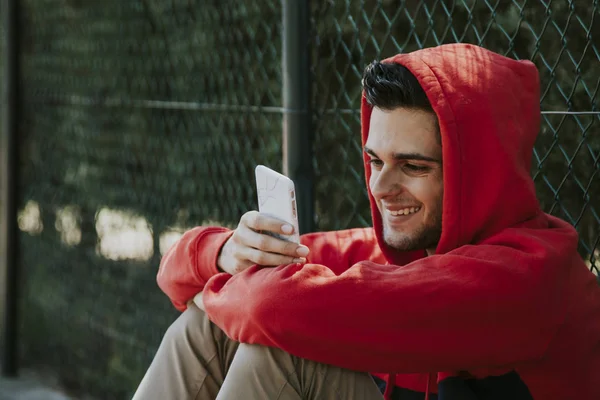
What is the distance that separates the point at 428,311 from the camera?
196 cm

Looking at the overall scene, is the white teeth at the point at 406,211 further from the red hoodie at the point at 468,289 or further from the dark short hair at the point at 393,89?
the dark short hair at the point at 393,89

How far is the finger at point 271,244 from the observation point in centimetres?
222

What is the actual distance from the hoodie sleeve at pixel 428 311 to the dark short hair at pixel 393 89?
0.41m

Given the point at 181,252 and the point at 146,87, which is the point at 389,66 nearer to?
the point at 181,252

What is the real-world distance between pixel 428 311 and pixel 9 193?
4.16 m

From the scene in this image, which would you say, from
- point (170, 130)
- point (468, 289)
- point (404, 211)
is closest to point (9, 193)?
point (170, 130)

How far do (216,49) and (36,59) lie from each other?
1.84 metres

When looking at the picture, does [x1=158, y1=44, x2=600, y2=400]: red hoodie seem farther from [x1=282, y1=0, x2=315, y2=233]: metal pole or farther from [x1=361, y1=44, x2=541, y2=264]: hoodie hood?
[x1=282, y1=0, x2=315, y2=233]: metal pole

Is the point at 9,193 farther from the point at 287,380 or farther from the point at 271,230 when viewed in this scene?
the point at 287,380

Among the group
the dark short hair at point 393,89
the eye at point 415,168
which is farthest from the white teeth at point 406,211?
the dark short hair at point 393,89

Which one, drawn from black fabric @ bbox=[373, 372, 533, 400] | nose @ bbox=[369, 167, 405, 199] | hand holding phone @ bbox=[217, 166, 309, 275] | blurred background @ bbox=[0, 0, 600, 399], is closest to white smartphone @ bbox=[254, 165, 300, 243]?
hand holding phone @ bbox=[217, 166, 309, 275]

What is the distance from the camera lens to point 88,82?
16.3 ft

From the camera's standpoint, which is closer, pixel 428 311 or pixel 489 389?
pixel 428 311

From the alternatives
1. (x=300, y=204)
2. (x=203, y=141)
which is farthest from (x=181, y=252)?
(x=203, y=141)
